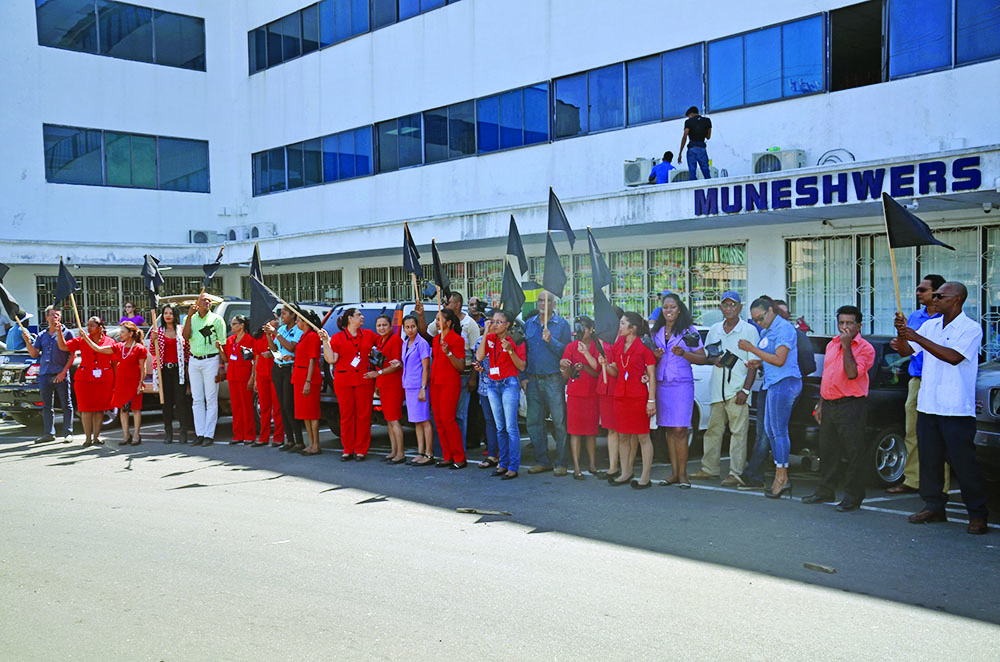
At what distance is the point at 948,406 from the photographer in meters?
7.46

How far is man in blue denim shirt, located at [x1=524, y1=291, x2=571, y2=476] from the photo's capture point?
10125mm

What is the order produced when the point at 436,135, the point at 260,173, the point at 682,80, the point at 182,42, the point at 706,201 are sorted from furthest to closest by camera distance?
the point at 182,42 < the point at 260,173 < the point at 436,135 < the point at 682,80 < the point at 706,201

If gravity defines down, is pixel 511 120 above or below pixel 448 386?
above

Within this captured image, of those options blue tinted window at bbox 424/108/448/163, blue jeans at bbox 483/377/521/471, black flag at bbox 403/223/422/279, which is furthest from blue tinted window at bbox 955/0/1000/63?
blue tinted window at bbox 424/108/448/163

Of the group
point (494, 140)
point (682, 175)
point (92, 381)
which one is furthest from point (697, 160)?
point (92, 381)

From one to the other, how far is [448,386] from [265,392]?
11.2ft

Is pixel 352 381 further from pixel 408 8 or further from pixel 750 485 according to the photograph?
pixel 408 8

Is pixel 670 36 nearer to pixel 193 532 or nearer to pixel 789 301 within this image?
pixel 789 301

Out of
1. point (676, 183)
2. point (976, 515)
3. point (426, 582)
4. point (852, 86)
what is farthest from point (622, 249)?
point (426, 582)

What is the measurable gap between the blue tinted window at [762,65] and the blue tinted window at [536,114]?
482 centimetres

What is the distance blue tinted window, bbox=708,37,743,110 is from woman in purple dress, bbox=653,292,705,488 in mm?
8148

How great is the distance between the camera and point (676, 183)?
48.1 feet

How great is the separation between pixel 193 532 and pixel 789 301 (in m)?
11.1

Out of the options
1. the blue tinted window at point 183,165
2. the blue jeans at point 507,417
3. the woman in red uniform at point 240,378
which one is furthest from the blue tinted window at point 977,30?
the blue tinted window at point 183,165
